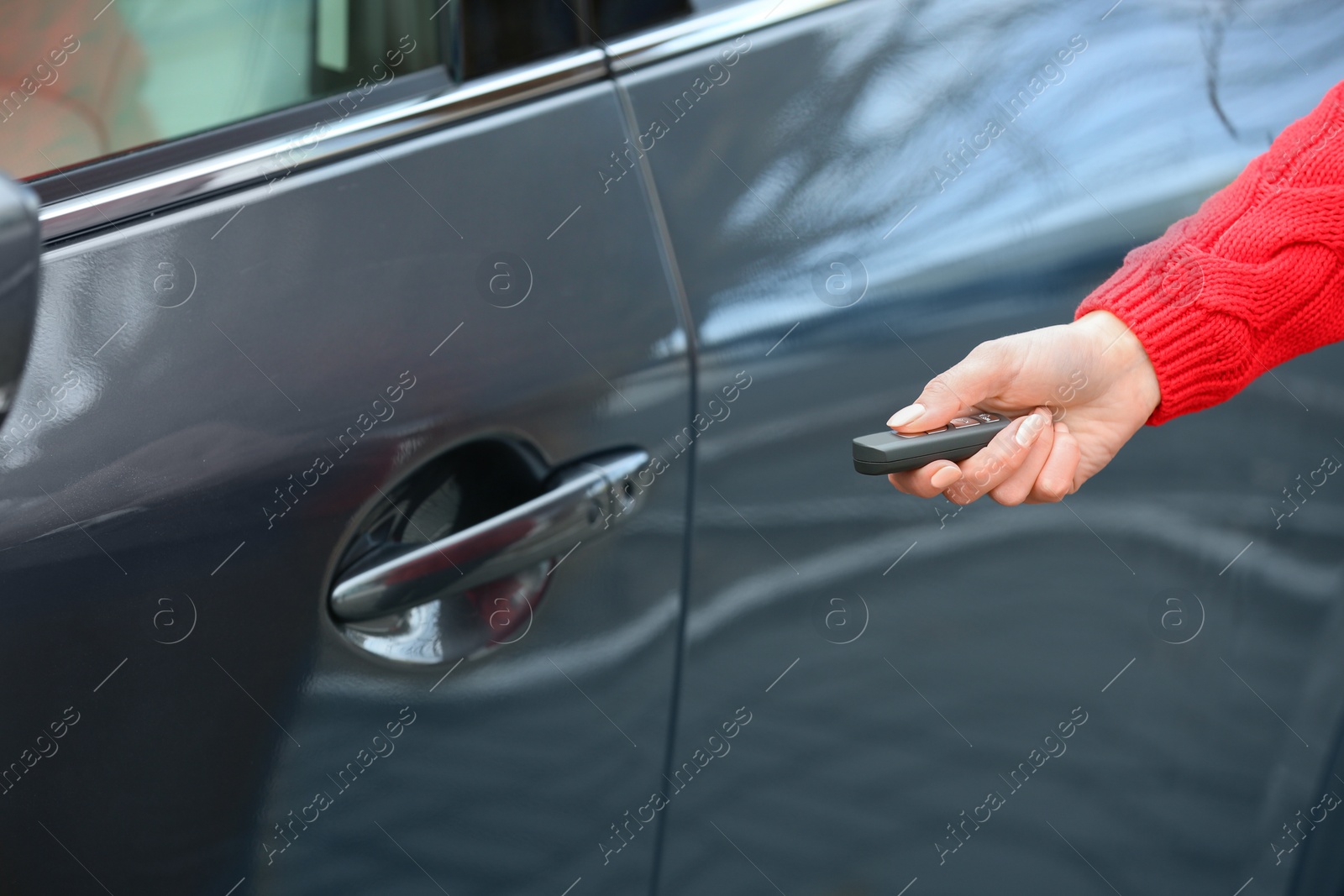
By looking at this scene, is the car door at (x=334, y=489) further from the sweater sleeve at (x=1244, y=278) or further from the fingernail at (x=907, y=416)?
the sweater sleeve at (x=1244, y=278)

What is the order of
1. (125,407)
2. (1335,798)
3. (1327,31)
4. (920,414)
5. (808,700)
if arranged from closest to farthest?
(125,407) → (920,414) → (808,700) → (1327,31) → (1335,798)

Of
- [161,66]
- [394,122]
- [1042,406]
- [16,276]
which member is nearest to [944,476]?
[1042,406]

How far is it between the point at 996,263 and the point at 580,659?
2.27 feet

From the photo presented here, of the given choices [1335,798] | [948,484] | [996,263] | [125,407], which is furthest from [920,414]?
[1335,798]

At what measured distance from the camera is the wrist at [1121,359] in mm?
1350

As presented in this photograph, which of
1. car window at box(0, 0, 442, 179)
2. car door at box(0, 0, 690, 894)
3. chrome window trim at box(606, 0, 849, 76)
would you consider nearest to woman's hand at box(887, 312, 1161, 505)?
car door at box(0, 0, 690, 894)

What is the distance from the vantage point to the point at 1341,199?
1364 mm

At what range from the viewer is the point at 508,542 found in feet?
3.75

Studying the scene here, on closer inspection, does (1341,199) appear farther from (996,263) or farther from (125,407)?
(125,407)

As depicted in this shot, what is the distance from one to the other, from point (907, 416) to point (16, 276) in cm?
84

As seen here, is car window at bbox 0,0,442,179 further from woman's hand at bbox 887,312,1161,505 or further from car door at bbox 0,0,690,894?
woman's hand at bbox 887,312,1161,505

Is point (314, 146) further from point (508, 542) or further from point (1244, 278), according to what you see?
point (1244, 278)

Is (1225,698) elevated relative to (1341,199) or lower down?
lower down

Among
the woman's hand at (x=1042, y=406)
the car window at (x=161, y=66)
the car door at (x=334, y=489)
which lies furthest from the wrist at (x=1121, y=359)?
the car window at (x=161, y=66)
